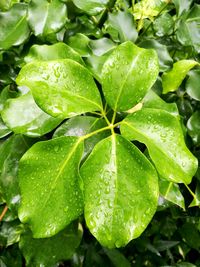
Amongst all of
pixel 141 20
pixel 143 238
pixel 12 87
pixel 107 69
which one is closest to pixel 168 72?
pixel 141 20

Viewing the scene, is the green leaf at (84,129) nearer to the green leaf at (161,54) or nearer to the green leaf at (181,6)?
the green leaf at (161,54)

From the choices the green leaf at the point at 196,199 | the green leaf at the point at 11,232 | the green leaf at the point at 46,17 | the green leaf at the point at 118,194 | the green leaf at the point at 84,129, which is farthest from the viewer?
the green leaf at the point at 11,232

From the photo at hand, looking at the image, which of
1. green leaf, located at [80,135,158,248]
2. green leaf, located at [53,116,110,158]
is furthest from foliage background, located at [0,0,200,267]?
green leaf, located at [80,135,158,248]

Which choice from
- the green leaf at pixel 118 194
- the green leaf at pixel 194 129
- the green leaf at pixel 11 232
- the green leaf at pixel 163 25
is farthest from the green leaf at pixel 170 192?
the green leaf at pixel 11 232

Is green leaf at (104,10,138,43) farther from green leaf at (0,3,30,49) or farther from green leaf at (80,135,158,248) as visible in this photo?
green leaf at (80,135,158,248)

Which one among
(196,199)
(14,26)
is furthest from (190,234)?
(14,26)

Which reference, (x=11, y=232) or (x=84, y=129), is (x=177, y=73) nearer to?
(x=84, y=129)

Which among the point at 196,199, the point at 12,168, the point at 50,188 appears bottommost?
the point at 196,199
